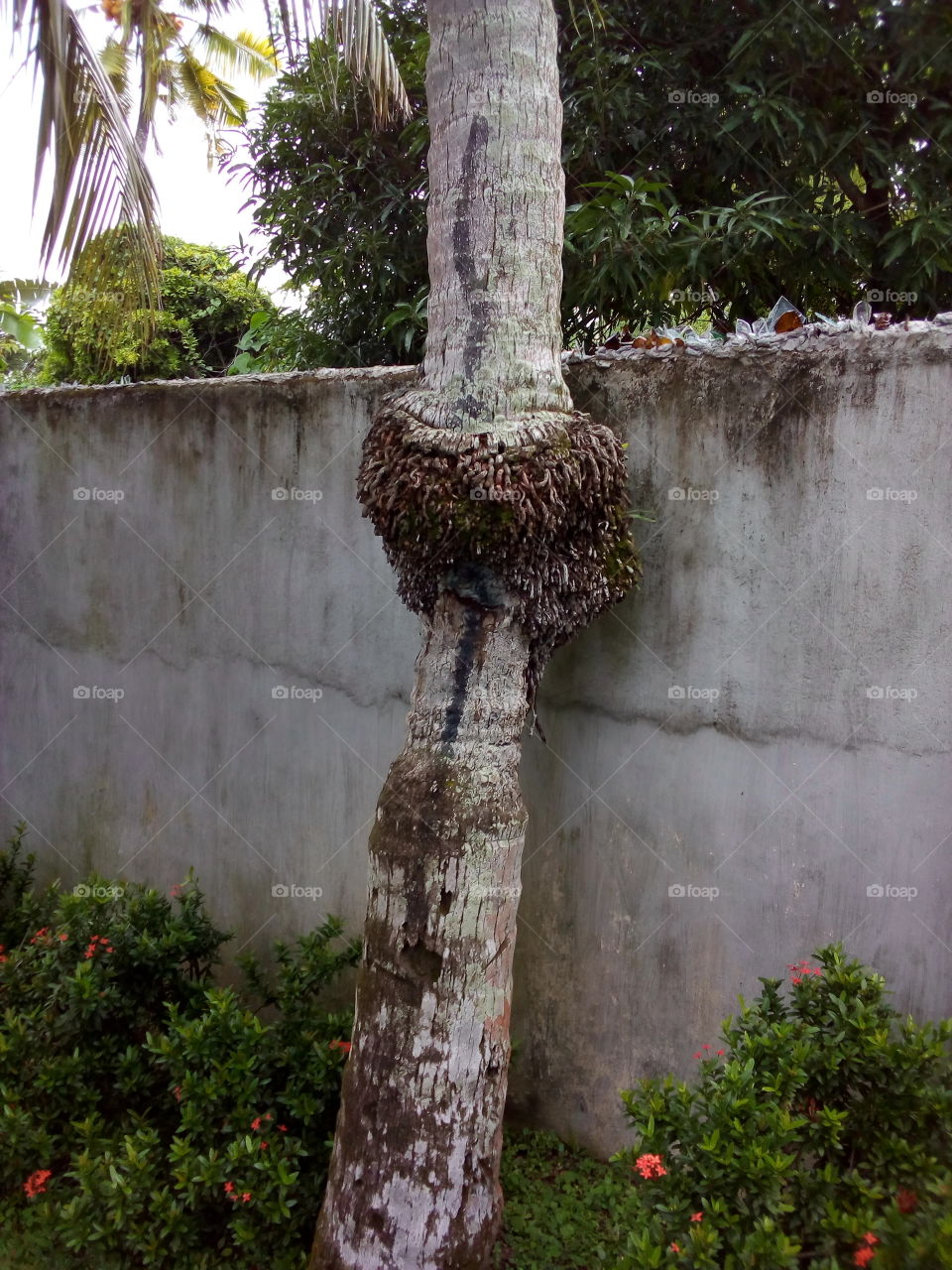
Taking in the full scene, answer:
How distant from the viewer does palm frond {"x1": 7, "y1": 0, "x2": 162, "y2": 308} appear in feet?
12.8

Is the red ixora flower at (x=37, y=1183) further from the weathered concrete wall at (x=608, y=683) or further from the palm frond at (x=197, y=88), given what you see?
the palm frond at (x=197, y=88)

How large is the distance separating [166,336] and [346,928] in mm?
6728

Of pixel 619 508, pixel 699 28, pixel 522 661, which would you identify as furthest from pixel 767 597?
pixel 699 28

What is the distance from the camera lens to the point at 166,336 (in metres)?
8.83

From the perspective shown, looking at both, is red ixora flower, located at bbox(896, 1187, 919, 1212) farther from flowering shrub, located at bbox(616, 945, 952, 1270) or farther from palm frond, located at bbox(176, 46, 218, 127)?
palm frond, located at bbox(176, 46, 218, 127)

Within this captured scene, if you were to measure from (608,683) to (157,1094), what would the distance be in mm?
2233

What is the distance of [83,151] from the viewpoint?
4.25 m

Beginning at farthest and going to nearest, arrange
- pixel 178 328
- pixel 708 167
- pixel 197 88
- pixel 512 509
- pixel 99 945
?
pixel 197 88 < pixel 178 328 < pixel 708 167 < pixel 99 945 < pixel 512 509

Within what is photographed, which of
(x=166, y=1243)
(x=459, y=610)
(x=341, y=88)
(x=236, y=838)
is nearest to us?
(x=459, y=610)

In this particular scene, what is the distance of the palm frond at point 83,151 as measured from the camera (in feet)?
12.8

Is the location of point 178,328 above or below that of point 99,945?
above

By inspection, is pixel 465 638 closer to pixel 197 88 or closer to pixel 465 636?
pixel 465 636

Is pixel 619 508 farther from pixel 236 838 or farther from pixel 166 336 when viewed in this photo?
pixel 166 336

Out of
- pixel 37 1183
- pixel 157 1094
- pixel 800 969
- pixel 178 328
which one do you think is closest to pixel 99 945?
pixel 157 1094
